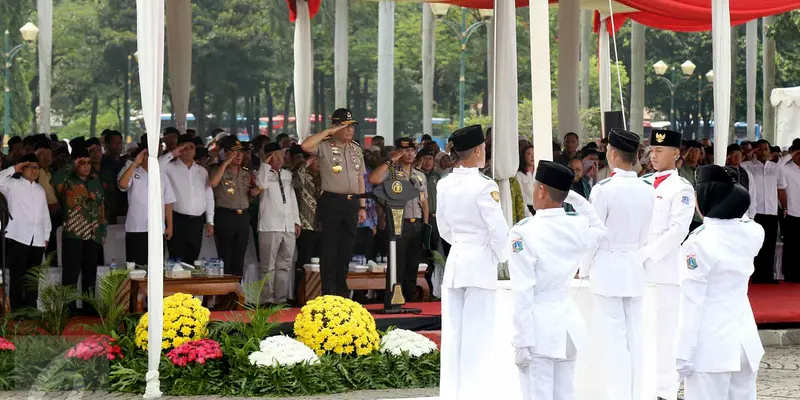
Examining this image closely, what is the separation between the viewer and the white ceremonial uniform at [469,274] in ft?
24.9

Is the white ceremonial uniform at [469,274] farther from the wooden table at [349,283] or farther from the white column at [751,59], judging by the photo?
the white column at [751,59]

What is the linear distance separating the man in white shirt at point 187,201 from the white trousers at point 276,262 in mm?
584

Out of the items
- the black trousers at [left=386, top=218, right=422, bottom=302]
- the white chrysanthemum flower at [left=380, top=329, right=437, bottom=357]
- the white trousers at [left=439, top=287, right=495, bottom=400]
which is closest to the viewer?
the white trousers at [left=439, top=287, right=495, bottom=400]

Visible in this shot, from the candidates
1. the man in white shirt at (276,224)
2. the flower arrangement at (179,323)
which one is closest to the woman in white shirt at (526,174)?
the man in white shirt at (276,224)

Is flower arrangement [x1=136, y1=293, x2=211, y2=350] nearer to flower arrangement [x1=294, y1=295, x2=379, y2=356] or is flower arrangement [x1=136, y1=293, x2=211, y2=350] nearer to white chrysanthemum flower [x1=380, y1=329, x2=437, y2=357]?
flower arrangement [x1=294, y1=295, x2=379, y2=356]

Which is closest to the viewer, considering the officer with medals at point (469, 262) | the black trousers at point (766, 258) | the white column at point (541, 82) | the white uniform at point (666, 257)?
the officer with medals at point (469, 262)

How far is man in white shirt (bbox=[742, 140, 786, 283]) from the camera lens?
48.1 ft

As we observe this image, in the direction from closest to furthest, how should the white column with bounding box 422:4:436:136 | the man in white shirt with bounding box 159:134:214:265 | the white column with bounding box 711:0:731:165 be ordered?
the white column with bounding box 711:0:731:165, the man in white shirt with bounding box 159:134:214:265, the white column with bounding box 422:4:436:136

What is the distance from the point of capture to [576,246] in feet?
20.2

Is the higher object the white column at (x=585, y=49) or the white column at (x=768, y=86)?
the white column at (x=585, y=49)

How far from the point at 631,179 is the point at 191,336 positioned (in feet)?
12.1

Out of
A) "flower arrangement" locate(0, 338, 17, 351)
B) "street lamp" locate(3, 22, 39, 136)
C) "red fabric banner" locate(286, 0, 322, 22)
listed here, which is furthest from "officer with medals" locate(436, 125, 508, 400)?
"street lamp" locate(3, 22, 39, 136)

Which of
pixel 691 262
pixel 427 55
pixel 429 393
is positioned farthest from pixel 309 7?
pixel 427 55

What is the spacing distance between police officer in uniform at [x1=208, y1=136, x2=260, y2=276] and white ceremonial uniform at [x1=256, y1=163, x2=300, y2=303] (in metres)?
0.17
